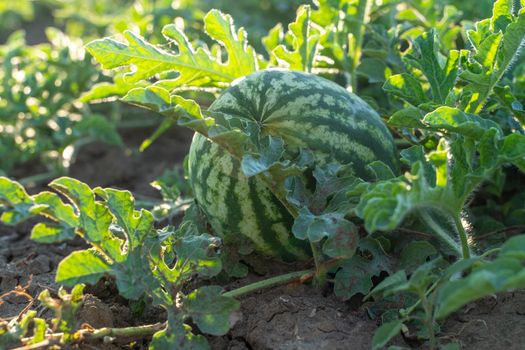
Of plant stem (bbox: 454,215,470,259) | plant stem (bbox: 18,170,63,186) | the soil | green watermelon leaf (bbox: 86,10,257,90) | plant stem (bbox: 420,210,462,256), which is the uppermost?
green watermelon leaf (bbox: 86,10,257,90)

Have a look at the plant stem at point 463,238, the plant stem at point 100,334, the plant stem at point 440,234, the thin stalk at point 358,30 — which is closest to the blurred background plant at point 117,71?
the thin stalk at point 358,30

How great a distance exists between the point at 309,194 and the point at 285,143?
0.19 meters

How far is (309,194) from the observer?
2.11 m

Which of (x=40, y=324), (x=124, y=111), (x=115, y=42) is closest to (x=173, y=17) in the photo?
(x=124, y=111)

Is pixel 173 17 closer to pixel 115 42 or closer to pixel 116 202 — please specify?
pixel 115 42

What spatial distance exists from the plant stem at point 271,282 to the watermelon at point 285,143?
89mm

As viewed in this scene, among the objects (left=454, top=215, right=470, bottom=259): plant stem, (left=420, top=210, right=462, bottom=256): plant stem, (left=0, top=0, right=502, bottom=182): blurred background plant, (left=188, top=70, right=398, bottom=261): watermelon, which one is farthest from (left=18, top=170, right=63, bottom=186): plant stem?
(left=454, top=215, right=470, bottom=259): plant stem

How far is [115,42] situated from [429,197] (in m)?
1.18

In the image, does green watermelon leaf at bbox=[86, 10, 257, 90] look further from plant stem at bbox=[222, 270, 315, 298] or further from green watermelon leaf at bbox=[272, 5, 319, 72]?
plant stem at bbox=[222, 270, 315, 298]

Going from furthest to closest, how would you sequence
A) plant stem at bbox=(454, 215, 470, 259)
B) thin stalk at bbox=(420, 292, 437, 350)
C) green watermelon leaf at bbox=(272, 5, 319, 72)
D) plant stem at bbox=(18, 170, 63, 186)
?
plant stem at bbox=(18, 170, 63, 186) → green watermelon leaf at bbox=(272, 5, 319, 72) → plant stem at bbox=(454, 215, 470, 259) → thin stalk at bbox=(420, 292, 437, 350)

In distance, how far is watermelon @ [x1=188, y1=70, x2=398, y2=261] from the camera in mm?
2191

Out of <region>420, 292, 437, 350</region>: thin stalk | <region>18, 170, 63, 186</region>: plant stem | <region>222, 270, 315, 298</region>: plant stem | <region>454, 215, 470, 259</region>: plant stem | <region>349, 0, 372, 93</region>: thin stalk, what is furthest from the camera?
<region>18, 170, 63, 186</region>: plant stem

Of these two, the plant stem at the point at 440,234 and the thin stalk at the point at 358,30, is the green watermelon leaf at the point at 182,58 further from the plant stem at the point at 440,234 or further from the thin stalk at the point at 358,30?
the plant stem at the point at 440,234

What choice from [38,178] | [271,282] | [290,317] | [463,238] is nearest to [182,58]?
[271,282]
